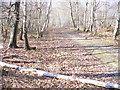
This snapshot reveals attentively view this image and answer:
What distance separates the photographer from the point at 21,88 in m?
5.04

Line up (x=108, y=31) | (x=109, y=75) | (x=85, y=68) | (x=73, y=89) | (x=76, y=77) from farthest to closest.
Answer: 1. (x=108, y=31)
2. (x=85, y=68)
3. (x=109, y=75)
4. (x=76, y=77)
5. (x=73, y=89)

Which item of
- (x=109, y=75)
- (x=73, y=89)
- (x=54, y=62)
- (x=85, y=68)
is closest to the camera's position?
(x=73, y=89)

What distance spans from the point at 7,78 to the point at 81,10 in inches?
1665

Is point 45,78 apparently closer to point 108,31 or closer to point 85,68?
point 85,68

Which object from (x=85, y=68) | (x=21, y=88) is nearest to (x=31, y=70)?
(x=21, y=88)

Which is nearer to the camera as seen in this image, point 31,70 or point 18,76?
point 18,76

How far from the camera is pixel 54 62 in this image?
28.2ft

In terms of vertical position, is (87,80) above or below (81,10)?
below

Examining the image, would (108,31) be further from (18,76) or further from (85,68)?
(18,76)

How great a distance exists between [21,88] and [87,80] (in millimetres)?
2551

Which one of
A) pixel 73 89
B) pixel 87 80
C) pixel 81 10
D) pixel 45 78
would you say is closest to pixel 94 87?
pixel 87 80

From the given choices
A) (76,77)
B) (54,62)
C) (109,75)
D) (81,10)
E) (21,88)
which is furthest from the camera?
(81,10)

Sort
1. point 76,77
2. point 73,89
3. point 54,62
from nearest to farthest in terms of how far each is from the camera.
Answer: point 73,89 < point 76,77 < point 54,62

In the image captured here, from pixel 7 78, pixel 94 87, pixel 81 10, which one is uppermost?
pixel 81 10
